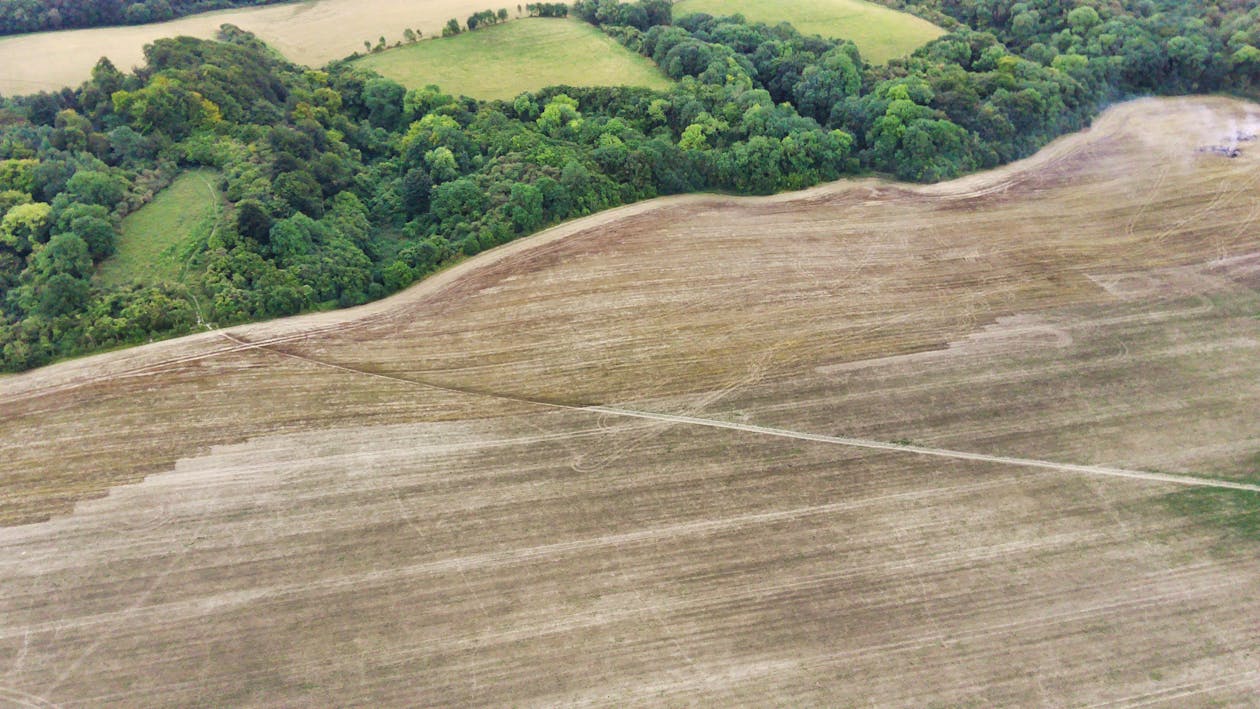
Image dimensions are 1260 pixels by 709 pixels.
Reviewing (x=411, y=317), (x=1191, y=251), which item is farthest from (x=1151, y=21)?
(x=411, y=317)

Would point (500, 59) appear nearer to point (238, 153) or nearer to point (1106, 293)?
point (238, 153)

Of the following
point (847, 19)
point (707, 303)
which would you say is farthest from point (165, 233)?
point (847, 19)

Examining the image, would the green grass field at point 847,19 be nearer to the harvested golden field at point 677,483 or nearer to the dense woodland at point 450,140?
the dense woodland at point 450,140

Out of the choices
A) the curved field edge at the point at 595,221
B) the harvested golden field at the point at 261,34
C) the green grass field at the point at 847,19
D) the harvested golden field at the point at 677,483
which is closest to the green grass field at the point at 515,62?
the harvested golden field at the point at 261,34

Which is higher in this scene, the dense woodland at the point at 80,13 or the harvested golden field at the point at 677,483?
the dense woodland at the point at 80,13

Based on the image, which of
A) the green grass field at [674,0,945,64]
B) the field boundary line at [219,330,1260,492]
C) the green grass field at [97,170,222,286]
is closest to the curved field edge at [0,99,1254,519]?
the field boundary line at [219,330,1260,492]

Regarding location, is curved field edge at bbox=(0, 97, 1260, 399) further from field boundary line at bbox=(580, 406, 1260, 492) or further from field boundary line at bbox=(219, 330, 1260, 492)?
field boundary line at bbox=(580, 406, 1260, 492)

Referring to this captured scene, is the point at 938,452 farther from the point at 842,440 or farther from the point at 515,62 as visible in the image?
the point at 515,62
